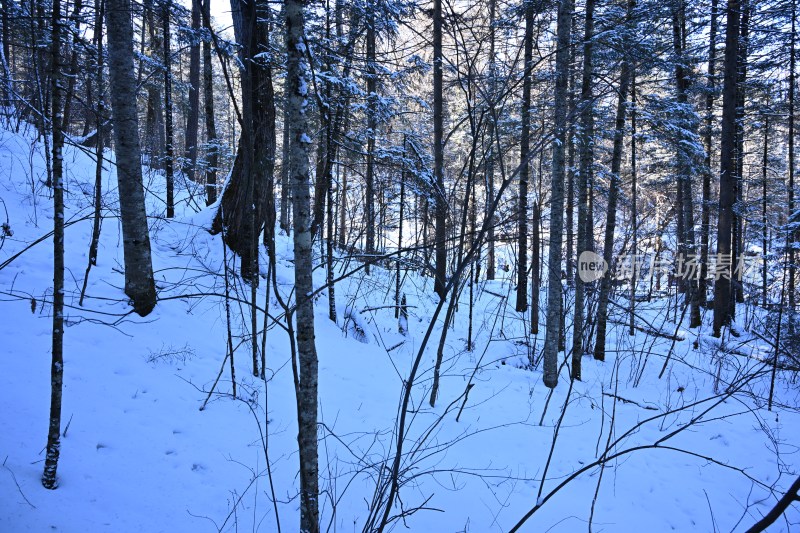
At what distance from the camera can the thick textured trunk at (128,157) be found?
4734 mm

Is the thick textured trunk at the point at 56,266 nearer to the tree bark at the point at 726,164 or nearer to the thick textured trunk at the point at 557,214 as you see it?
the thick textured trunk at the point at 557,214

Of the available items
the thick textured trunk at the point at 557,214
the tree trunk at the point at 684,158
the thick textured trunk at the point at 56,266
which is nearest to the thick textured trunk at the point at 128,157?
the thick textured trunk at the point at 56,266

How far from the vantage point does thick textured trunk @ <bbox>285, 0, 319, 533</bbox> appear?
1.84m

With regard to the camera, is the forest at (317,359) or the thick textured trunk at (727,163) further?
the thick textured trunk at (727,163)

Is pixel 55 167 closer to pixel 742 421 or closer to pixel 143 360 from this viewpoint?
pixel 143 360

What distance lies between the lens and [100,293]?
17.0ft

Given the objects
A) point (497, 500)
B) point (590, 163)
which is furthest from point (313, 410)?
point (590, 163)

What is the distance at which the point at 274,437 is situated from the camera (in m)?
4.05

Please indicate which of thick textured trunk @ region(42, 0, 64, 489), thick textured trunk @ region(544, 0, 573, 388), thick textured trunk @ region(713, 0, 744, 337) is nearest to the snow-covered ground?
thick textured trunk @ region(42, 0, 64, 489)

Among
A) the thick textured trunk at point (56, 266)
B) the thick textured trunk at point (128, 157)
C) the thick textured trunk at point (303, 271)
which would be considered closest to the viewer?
the thick textured trunk at point (303, 271)

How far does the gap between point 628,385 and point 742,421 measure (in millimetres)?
1801

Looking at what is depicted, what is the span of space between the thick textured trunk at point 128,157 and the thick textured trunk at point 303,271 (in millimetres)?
3579

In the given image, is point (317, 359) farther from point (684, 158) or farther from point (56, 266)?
point (684, 158)

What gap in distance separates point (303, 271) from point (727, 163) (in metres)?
14.0
